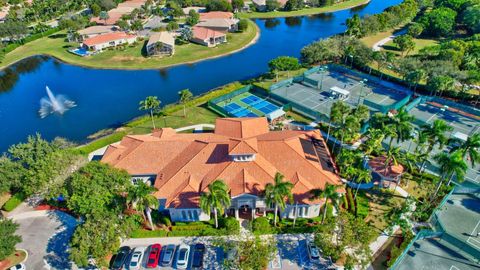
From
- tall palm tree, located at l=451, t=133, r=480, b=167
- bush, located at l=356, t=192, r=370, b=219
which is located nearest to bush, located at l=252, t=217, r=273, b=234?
bush, located at l=356, t=192, r=370, b=219

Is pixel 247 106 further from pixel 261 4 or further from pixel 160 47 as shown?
pixel 261 4

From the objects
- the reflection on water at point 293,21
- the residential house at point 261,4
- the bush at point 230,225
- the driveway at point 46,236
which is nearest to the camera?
the bush at point 230,225

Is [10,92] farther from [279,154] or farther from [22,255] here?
[279,154]

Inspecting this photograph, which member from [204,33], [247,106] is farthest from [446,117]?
[204,33]

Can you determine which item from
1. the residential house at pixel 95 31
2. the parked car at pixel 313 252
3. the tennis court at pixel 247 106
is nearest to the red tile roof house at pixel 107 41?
the residential house at pixel 95 31

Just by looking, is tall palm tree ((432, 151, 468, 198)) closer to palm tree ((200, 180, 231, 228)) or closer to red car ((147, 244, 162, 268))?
palm tree ((200, 180, 231, 228))

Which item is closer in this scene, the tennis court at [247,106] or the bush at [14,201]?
the bush at [14,201]

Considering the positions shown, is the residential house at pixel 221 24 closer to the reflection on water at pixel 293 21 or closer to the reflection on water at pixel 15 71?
the reflection on water at pixel 293 21
